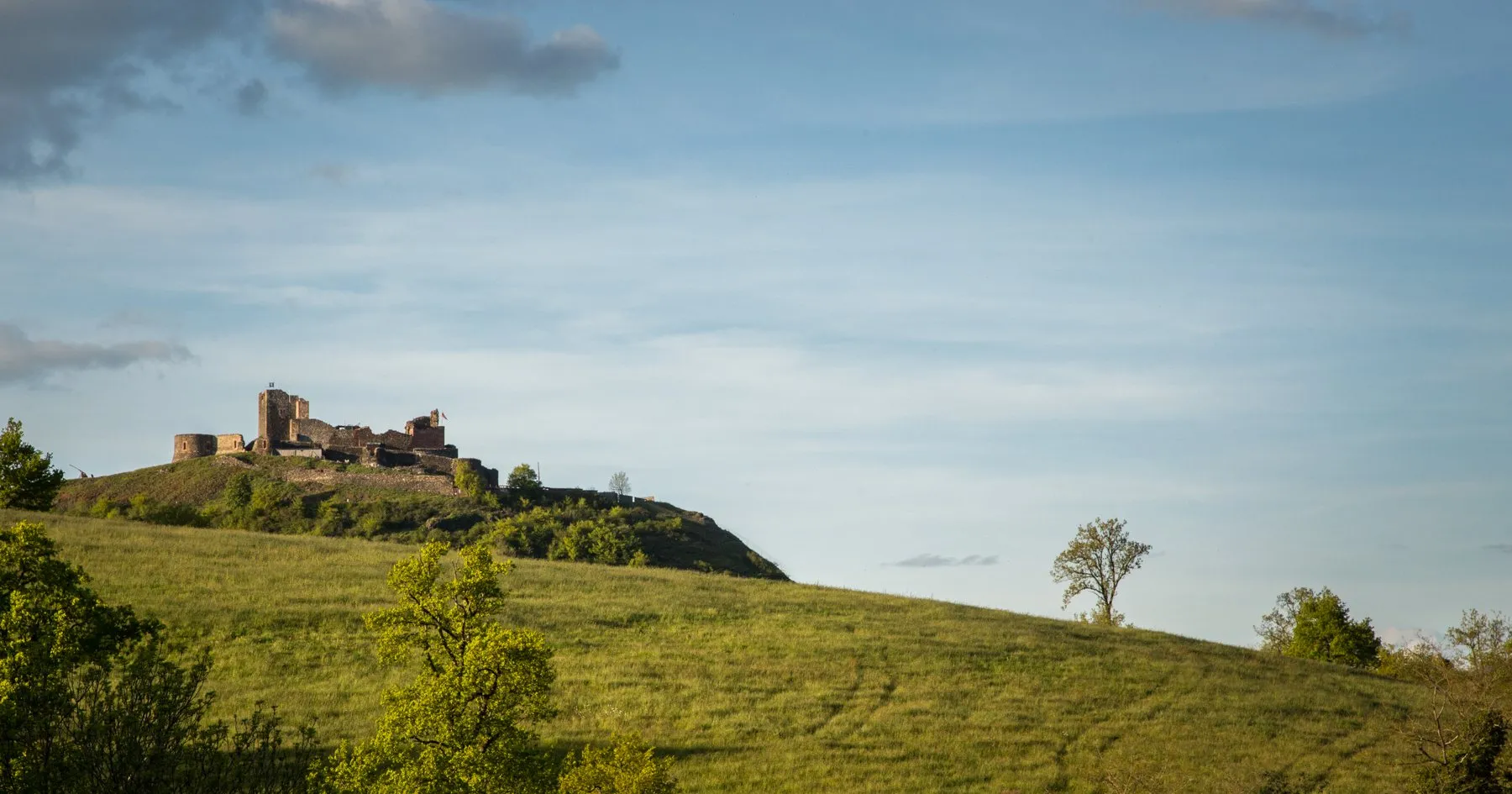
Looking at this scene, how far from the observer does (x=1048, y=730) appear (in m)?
44.1

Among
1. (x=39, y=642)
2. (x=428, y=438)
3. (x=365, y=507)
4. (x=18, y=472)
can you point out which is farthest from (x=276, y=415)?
(x=39, y=642)

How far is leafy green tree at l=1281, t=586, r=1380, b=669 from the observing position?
78.5m

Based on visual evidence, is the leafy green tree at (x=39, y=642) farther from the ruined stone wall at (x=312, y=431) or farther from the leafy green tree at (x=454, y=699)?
the ruined stone wall at (x=312, y=431)

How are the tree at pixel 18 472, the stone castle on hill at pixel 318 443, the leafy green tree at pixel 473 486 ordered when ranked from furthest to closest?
1. the stone castle on hill at pixel 318 443
2. the leafy green tree at pixel 473 486
3. the tree at pixel 18 472

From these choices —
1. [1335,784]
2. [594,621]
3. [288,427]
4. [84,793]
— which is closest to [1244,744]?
[1335,784]

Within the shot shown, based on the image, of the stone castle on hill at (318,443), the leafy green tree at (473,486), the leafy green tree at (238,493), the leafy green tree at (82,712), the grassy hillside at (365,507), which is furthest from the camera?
the stone castle on hill at (318,443)

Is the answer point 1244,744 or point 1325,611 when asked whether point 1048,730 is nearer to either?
point 1244,744

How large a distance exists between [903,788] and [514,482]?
80291mm

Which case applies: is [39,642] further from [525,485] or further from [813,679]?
[525,485]

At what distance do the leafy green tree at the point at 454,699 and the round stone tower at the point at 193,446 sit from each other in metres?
105

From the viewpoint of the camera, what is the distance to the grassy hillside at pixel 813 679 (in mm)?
39875

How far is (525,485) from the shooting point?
113250 millimetres

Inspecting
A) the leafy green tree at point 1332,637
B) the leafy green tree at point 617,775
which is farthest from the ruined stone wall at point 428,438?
the leafy green tree at point 617,775

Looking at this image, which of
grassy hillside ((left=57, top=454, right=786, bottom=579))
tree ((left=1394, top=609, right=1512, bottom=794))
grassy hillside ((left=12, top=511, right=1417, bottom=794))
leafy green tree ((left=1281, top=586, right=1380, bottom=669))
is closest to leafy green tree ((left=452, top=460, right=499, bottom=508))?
grassy hillside ((left=57, top=454, right=786, bottom=579))
